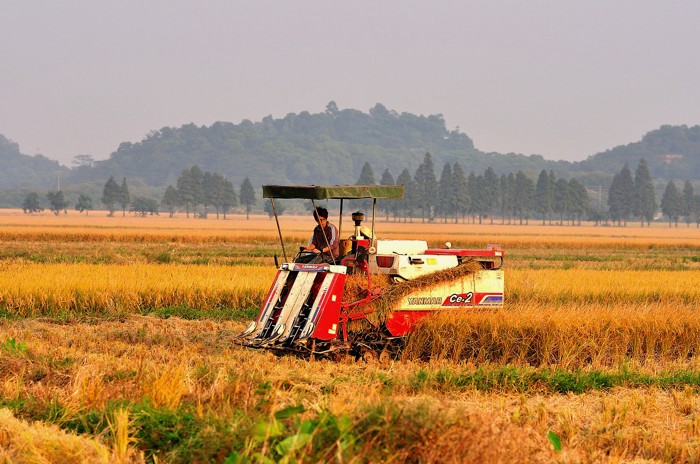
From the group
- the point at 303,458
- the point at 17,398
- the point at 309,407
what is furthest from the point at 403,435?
the point at 17,398

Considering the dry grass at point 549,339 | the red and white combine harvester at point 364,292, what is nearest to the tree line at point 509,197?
the dry grass at point 549,339

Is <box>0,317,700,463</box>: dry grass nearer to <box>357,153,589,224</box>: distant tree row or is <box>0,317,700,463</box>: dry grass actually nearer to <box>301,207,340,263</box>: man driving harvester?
<box>301,207,340,263</box>: man driving harvester

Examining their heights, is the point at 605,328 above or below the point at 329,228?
below

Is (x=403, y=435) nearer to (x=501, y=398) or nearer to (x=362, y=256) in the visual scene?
(x=501, y=398)

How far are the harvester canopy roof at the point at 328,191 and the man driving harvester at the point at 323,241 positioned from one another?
69cm

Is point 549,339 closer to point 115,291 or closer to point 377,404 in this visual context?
point 377,404

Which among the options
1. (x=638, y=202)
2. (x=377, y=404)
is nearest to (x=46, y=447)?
(x=377, y=404)

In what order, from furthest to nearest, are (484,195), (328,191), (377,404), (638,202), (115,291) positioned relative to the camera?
(638,202), (484,195), (115,291), (328,191), (377,404)

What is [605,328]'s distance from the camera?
48.2ft

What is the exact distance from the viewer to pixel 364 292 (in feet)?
43.3

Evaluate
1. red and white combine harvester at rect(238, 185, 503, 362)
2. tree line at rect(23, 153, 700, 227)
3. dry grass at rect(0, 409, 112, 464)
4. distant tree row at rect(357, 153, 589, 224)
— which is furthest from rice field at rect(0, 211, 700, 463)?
distant tree row at rect(357, 153, 589, 224)

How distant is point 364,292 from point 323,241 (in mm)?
1320

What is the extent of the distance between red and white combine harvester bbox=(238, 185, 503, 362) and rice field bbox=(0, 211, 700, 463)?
1.05 ft

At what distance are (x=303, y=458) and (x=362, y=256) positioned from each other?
817 cm
